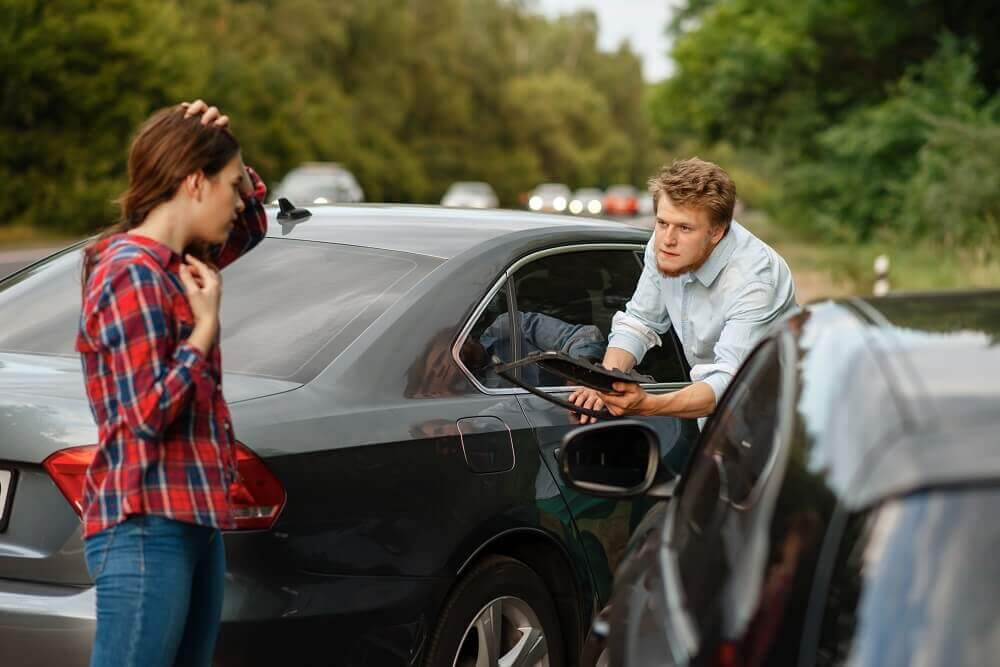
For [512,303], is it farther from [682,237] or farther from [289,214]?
[289,214]

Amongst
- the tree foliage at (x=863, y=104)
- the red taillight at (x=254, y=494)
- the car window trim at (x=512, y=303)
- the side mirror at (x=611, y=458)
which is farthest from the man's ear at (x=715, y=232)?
the tree foliage at (x=863, y=104)

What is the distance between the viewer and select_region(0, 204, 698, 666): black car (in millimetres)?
3215

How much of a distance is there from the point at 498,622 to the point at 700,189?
53.0 inches

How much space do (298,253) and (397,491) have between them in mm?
1004

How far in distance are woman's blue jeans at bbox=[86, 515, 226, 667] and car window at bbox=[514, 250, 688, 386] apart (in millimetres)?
1653

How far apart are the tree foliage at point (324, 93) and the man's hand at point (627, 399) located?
3121 cm

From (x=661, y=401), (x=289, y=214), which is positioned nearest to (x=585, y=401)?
(x=661, y=401)

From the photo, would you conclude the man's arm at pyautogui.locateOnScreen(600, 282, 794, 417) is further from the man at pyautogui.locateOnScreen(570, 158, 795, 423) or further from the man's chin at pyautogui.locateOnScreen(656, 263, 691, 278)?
the man's chin at pyautogui.locateOnScreen(656, 263, 691, 278)

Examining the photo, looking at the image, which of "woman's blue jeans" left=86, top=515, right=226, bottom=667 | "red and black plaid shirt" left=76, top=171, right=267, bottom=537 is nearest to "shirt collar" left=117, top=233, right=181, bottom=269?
"red and black plaid shirt" left=76, top=171, right=267, bottom=537

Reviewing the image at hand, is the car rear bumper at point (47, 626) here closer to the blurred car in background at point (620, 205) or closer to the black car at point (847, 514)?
the black car at point (847, 514)

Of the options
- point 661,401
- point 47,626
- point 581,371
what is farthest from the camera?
point 661,401

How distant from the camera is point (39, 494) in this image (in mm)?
3244

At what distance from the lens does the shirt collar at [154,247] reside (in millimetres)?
2740

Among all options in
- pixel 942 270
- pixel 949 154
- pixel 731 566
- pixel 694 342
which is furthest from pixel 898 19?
pixel 731 566
